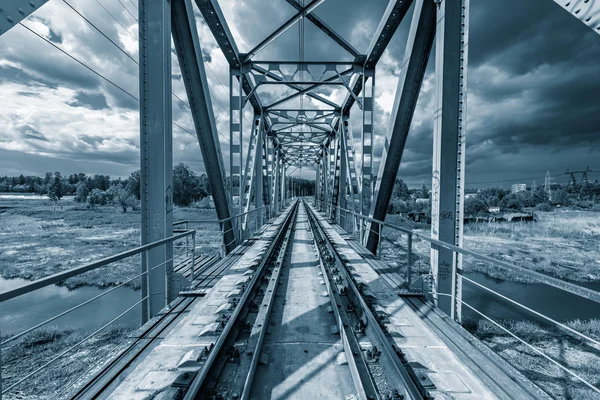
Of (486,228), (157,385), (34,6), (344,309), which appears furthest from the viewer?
(486,228)

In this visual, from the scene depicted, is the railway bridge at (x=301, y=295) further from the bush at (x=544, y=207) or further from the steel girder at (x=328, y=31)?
the bush at (x=544, y=207)

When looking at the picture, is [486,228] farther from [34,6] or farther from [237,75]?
[34,6]

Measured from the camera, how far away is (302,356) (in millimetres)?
2701

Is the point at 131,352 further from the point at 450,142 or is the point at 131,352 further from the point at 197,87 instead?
the point at 197,87

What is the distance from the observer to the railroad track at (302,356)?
2.14m

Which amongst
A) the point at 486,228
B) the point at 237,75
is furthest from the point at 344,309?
the point at 486,228

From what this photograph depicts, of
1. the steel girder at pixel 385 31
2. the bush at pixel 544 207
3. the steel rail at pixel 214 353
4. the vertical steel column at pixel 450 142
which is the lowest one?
the bush at pixel 544 207

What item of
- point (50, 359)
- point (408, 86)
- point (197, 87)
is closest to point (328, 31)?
point (408, 86)

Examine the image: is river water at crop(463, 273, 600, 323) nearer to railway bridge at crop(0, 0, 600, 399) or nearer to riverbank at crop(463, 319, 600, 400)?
riverbank at crop(463, 319, 600, 400)

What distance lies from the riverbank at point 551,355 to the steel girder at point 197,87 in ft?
21.4

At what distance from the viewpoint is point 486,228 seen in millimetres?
28641

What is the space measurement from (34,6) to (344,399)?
3980 millimetres

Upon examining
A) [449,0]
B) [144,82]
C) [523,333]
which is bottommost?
[523,333]

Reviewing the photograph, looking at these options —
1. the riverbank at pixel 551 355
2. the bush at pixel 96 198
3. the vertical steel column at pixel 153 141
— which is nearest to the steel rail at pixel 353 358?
the riverbank at pixel 551 355
